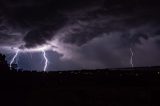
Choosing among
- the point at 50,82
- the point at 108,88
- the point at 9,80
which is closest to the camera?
the point at 108,88

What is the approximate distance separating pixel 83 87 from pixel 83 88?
0.06m

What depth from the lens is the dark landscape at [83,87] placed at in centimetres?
1348

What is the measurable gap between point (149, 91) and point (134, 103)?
102 cm

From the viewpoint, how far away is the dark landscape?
44.2 ft

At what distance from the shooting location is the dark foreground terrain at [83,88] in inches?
→ 531

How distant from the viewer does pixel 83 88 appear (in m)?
15.4

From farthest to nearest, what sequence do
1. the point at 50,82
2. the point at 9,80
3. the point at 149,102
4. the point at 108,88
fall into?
the point at 9,80, the point at 50,82, the point at 108,88, the point at 149,102

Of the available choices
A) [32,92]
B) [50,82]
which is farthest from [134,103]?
[32,92]

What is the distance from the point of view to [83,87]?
1536cm

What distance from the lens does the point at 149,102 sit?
1330 centimetres

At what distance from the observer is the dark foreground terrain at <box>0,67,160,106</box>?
13.5 meters

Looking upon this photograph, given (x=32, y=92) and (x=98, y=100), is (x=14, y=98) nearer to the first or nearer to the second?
(x=32, y=92)

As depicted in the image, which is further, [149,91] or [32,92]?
[32,92]

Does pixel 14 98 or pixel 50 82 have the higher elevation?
pixel 50 82
